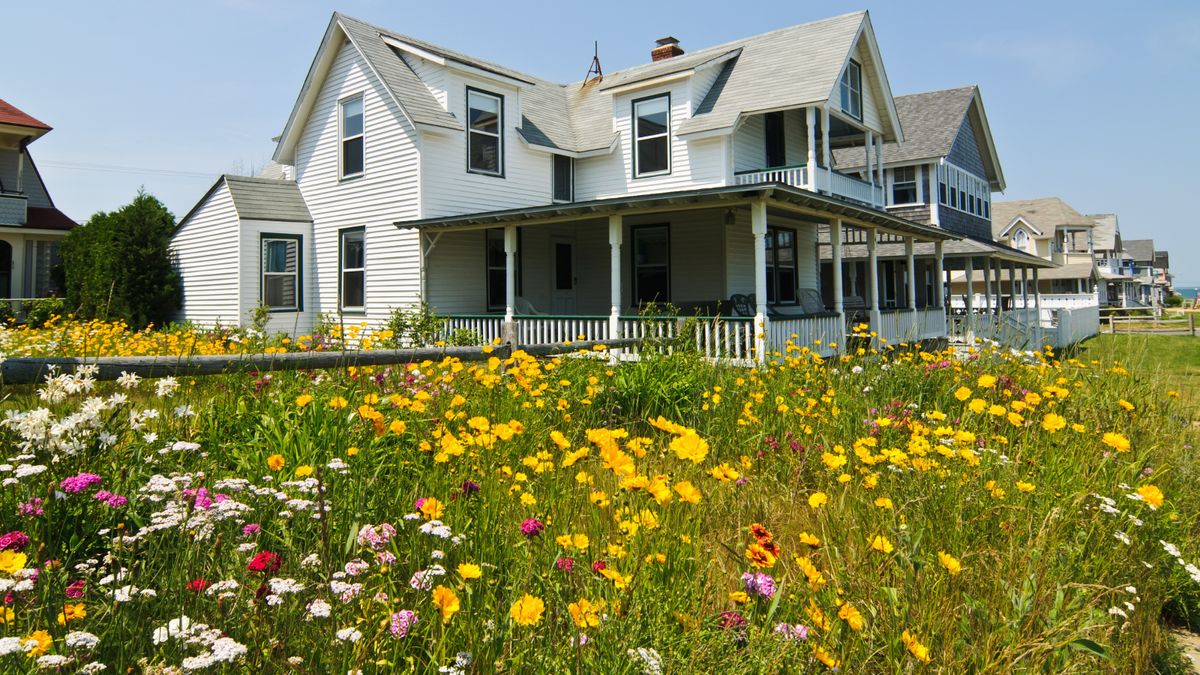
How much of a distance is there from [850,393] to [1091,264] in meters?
63.2

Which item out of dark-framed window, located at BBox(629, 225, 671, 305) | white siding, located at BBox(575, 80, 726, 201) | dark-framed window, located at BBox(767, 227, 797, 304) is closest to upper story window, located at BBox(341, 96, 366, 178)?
white siding, located at BBox(575, 80, 726, 201)

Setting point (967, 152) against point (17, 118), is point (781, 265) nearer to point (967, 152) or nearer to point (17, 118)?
point (967, 152)

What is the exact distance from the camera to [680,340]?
8648 mm

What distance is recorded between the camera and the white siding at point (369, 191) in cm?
1633

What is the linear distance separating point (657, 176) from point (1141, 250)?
105599 millimetres

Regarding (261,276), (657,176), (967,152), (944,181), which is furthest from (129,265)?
(967,152)

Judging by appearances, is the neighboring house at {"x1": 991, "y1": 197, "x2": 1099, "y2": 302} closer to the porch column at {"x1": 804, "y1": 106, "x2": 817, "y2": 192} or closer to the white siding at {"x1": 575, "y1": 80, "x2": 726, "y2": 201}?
the porch column at {"x1": 804, "y1": 106, "x2": 817, "y2": 192}

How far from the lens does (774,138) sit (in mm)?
18438

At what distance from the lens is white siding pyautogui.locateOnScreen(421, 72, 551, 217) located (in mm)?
16172

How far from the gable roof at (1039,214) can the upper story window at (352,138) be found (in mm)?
50322

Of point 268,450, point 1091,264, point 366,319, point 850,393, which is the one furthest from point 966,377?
point 1091,264

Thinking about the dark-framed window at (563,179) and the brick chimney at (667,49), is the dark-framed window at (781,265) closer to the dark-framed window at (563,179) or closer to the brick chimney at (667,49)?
the dark-framed window at (563,179)

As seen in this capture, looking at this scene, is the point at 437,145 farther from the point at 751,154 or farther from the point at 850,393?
the point at 850,393

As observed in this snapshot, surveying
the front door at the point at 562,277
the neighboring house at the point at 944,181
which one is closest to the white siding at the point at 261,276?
the front door at the point at 562,277
